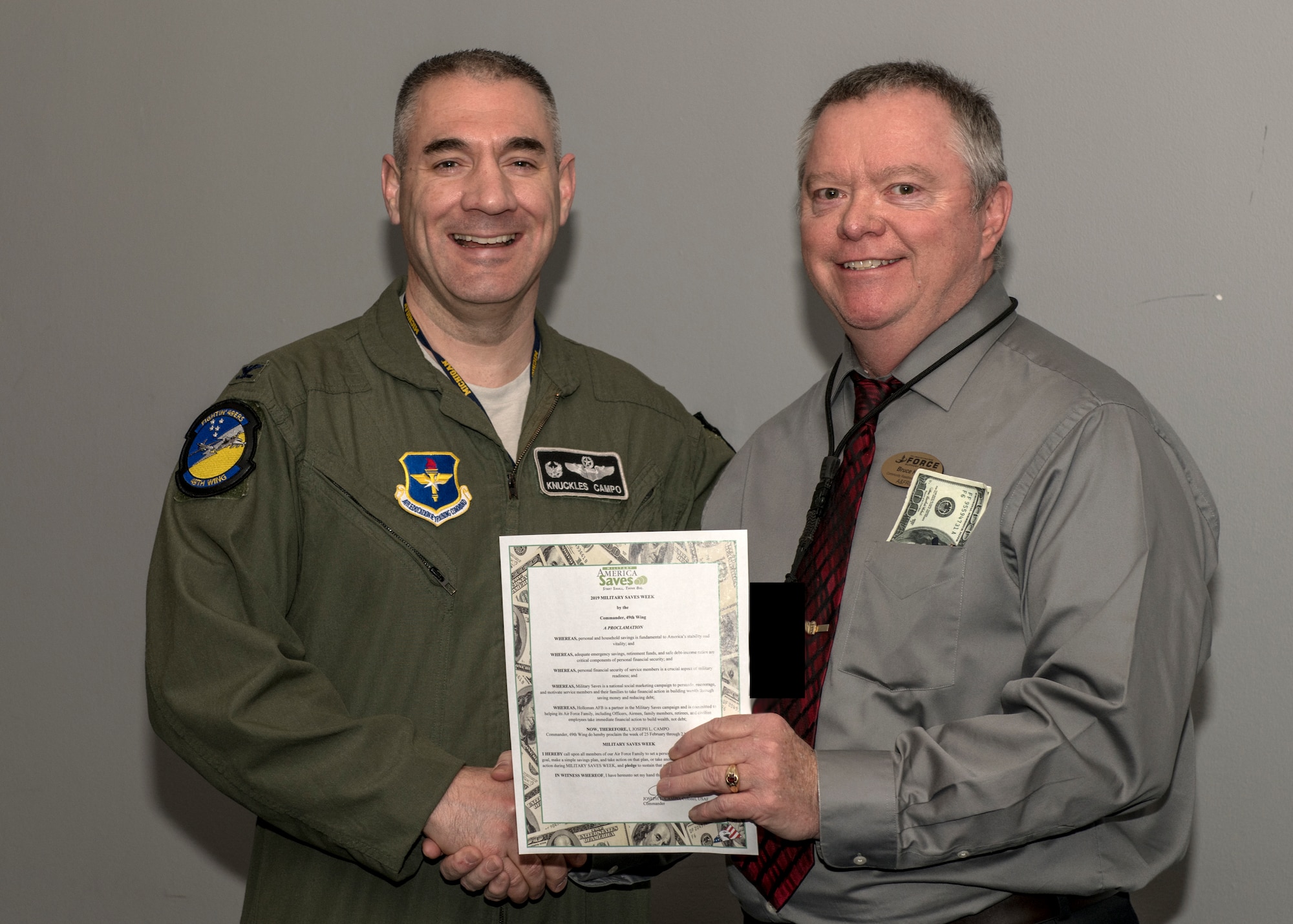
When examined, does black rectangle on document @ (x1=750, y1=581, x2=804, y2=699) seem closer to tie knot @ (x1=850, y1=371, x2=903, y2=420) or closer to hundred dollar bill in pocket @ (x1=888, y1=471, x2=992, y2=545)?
hundred dollar bill in pocket @ (x1=888, y1=471, x2=992, y2=545)

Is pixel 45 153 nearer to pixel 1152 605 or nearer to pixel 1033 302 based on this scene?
pixel 1033 302

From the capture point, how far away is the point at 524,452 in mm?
2410

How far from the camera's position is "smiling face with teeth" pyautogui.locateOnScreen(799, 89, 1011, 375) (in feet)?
6.97

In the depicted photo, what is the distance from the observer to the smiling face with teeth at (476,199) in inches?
95.5

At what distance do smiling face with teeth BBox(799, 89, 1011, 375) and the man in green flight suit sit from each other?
0.62 m

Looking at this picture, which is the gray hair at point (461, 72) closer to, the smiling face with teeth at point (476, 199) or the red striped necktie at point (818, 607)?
the smiling face with teeth at point (476, 199)

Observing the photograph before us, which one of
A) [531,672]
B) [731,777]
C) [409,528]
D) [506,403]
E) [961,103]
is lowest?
[731,777]

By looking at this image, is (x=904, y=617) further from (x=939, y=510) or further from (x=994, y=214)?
(x=994, y=214)

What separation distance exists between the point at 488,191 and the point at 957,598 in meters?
1.21

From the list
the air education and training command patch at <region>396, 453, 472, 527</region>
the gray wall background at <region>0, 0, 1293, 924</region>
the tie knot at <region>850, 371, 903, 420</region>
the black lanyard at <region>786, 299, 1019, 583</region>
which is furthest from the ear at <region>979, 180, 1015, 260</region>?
the air education and training command patch at <region>396, 453, 472, 527</region>

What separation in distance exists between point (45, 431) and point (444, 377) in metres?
2.05

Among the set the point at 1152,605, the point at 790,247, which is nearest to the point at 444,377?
the point at 790,247

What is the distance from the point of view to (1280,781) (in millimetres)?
2738

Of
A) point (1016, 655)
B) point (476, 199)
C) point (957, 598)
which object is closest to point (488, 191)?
point (476, 199)
